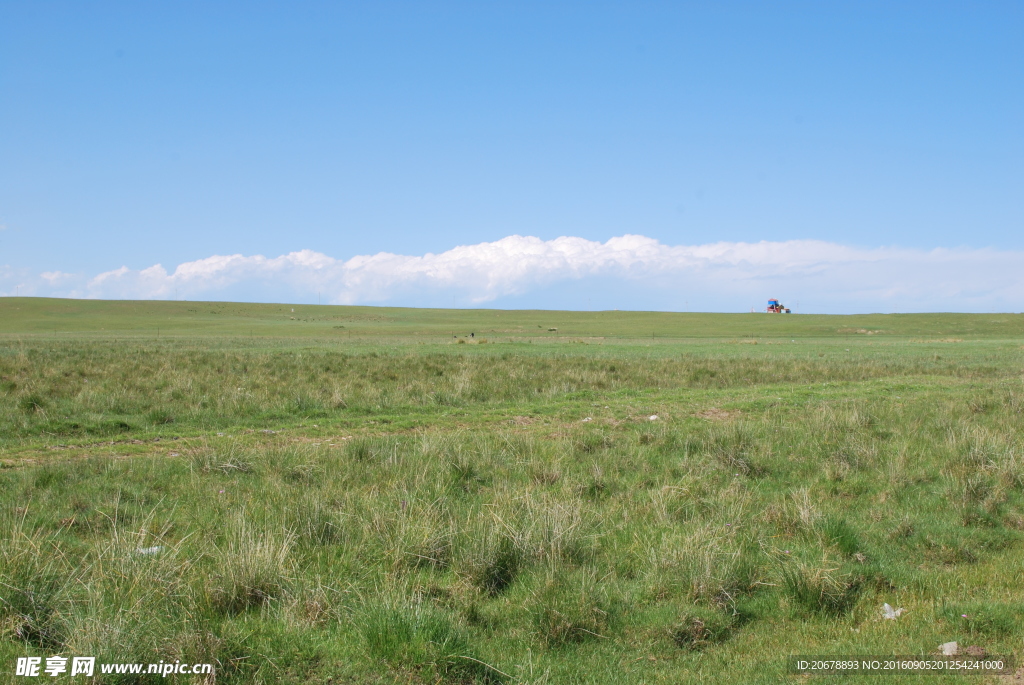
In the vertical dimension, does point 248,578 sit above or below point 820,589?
above

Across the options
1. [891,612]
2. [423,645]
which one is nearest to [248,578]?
[423,645]

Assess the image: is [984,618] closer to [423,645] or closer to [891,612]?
[891,612]

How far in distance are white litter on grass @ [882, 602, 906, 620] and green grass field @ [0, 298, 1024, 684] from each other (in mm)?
121

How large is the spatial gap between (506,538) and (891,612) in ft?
11.2

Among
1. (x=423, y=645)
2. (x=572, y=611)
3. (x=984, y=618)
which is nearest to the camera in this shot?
(x=423, y=645)

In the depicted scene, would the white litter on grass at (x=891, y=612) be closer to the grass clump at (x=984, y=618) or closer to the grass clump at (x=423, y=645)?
the grass clump at (x=984, y=618)

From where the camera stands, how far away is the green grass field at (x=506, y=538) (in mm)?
4816

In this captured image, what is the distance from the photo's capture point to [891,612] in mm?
5637

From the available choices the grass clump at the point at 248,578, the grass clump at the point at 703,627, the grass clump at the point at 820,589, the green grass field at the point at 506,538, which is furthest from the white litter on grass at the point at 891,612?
the grass clump at the point at 248,578

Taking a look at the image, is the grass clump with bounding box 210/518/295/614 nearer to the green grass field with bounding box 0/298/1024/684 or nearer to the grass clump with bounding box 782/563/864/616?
the green grass field with bounding box 0/298/1024/684

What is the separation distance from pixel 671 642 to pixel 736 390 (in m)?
16.0

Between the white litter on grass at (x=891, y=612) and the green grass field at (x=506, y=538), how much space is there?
0.40 ft

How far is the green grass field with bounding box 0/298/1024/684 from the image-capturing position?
4816mm

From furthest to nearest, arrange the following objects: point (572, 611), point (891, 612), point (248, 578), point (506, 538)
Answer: point (506, 538) → point (891, 612) → point (248, 578) → point (572, 611)
